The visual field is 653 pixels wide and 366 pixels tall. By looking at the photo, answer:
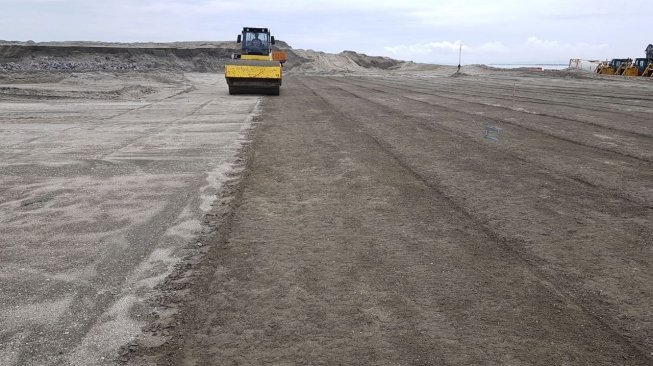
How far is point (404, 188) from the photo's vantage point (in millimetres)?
5945

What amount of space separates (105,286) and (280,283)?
125cm

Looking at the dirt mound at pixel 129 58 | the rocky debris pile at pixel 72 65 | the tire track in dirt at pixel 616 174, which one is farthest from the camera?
the dirt mound at pixel 129 58

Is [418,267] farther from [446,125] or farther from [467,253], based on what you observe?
[446,125]

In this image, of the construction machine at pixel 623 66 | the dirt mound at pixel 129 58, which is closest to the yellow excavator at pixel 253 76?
the dirt mound at pixel 129 58

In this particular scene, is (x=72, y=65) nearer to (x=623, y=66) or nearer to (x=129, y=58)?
(x=129, y=58)

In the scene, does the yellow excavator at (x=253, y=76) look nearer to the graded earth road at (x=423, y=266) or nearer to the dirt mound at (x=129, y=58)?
the graded earth road at (x=423, y=266)

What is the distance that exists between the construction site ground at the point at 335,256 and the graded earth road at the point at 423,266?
0.02 meters

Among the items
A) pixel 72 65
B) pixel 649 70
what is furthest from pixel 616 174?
pixel 72 65

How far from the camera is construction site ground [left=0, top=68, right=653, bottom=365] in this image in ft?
9.18

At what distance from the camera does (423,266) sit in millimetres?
3770

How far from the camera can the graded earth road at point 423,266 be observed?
277 cm

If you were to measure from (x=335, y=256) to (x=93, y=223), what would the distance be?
252 centimetres

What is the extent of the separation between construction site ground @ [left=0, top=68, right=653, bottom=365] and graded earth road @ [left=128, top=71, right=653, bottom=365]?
0.02 m

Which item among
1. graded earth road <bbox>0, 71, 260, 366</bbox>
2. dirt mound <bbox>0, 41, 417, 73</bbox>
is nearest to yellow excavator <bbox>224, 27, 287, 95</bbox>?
graded earth road <bbox>0, 71, 260, 366</bbox>
